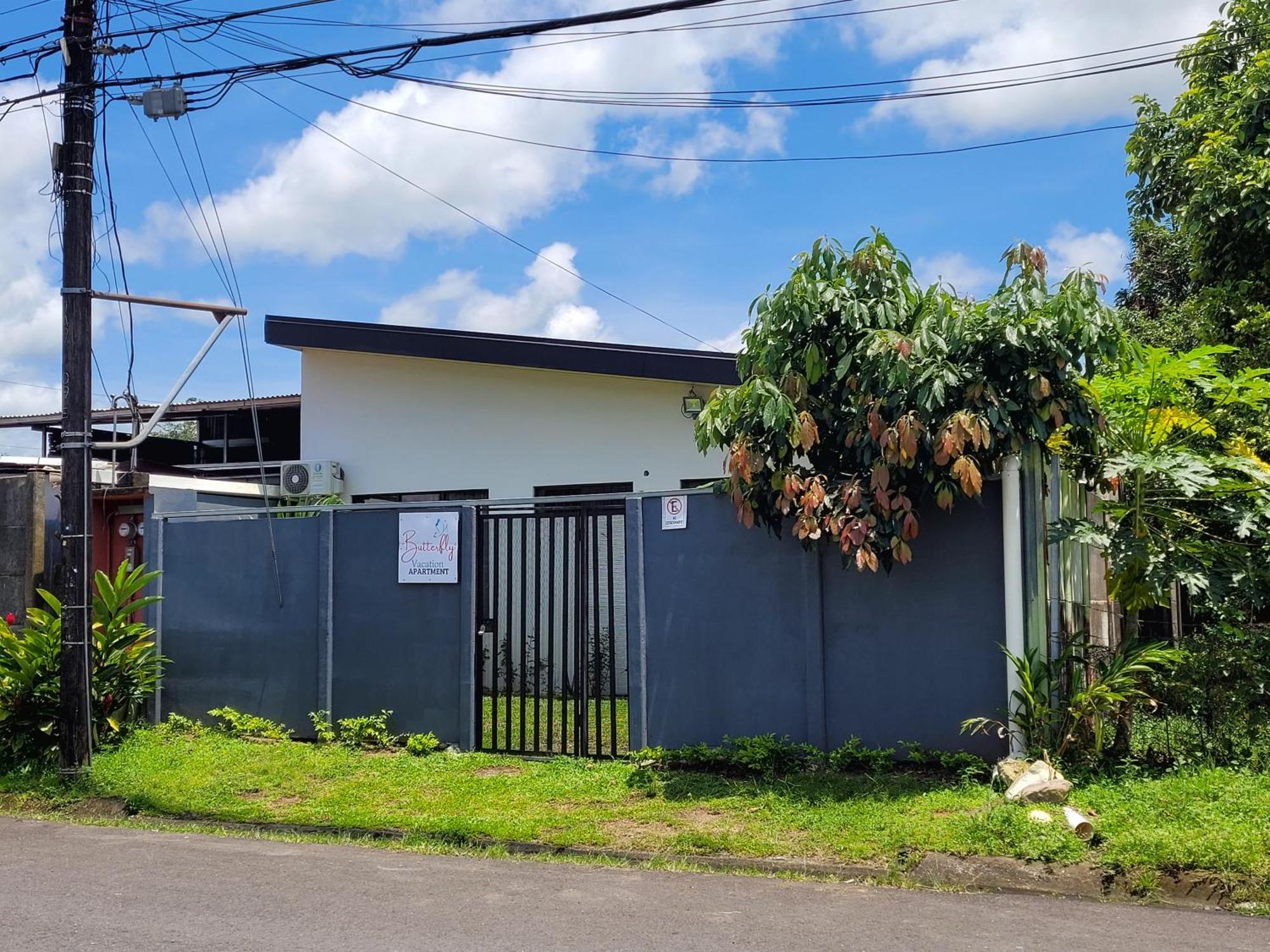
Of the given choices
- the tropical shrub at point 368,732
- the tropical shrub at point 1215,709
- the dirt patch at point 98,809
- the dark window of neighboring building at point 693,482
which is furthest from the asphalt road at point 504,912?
the dark window of neighboring building at point 693,482

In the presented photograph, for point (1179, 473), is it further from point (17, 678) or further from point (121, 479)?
point (121, 479)

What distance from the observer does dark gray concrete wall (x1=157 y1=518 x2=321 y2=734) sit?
10055mm

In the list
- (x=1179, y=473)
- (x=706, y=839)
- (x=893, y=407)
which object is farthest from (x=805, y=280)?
(x=706, y=839)

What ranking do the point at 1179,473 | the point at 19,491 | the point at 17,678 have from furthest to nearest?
the point at 19,491, the point at 17,678, the point at 1179,473

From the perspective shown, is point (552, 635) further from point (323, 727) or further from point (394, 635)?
point (323, 727)

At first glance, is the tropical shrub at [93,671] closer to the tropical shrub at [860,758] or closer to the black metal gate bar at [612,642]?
the black metal gate bar at [612,642]

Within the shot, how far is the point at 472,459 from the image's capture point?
46.8 feet

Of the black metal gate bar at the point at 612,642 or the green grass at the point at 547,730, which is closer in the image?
the black metal gate bar at the point at 612,642

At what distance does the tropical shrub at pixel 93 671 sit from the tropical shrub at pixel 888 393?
543 cm

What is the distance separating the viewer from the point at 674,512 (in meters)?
8.95

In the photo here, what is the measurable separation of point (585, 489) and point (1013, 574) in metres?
6.89

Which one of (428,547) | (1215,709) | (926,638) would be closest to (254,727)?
(428,547)

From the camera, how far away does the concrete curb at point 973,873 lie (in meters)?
5.75

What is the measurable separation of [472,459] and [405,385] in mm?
1378
